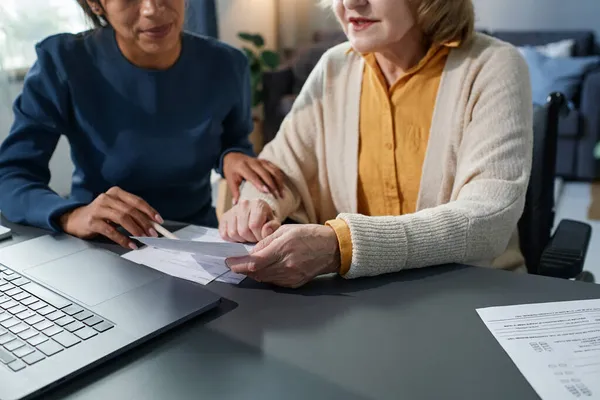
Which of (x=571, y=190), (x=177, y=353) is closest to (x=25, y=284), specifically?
(x=177, y=353)

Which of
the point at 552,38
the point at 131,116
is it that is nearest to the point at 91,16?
the point at 131,116

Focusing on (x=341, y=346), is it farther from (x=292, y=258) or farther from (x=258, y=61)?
(x=258, y=61)

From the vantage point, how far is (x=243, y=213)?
42.7 inches

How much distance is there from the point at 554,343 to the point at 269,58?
3.91 metres

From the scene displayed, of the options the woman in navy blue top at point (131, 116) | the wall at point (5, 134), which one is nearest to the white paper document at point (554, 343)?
the woman in navy blue top at point (131, 116)

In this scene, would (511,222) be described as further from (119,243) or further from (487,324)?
(119,243)

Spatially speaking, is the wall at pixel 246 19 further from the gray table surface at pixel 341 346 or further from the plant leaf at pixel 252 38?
the gray table surface at pixel 341 346

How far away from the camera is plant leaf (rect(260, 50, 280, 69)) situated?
4.39 m

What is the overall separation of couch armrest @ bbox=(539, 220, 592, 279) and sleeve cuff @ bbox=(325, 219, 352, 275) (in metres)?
0.47

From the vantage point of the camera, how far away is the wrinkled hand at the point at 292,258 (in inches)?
34.4

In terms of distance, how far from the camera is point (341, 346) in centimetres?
72

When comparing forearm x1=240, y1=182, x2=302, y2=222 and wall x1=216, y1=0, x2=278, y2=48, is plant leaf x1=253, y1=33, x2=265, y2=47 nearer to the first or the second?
wall x1=216, y1=0, x2=278, y2=48

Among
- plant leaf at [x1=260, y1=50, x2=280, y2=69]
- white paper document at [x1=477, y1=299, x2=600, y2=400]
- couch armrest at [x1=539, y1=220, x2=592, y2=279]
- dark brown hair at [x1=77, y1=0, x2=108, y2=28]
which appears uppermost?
dark brown hair at [x1=77, y1=0, x2=108, y2=28]

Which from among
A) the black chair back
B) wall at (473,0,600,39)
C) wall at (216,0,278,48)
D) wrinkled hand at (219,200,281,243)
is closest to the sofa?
wall at (473,0,600,39)
